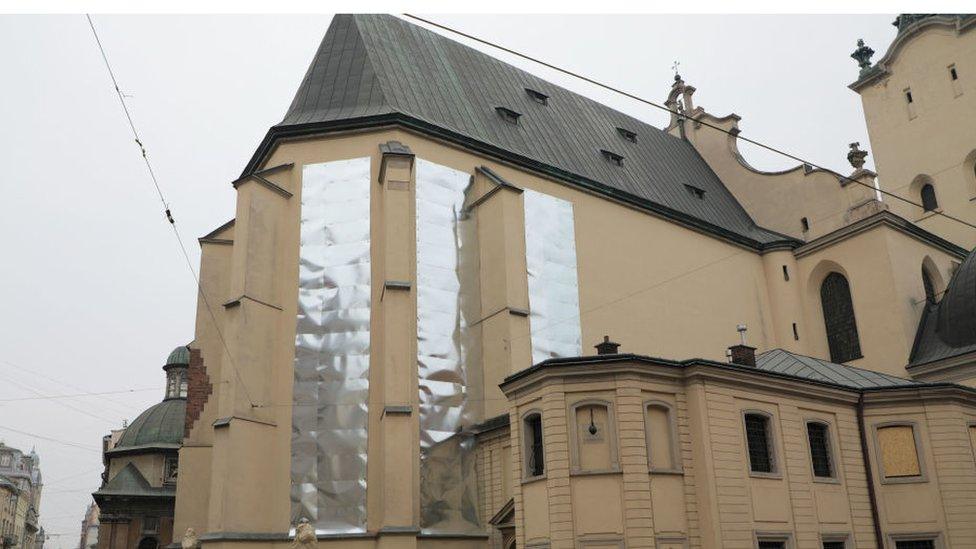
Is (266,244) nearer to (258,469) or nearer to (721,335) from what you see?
(258,469)

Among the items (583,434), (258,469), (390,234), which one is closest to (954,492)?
(583,434)

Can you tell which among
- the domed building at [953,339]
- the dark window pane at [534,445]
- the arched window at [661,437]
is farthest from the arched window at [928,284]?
the dark window pane at [534,445]

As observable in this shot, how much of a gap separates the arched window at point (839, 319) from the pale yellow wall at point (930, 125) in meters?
6.62

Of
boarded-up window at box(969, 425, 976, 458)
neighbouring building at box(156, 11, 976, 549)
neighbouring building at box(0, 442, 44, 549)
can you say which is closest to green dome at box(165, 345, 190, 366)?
neighbouring building at box(156, 11, 976, 549)

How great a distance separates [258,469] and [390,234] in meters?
6.45

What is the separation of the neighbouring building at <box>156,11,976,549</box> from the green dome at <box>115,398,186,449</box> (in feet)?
54.7

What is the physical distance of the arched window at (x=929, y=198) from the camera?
35.7 metres

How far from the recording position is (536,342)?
2352 cm

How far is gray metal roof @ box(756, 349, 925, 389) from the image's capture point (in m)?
19.2

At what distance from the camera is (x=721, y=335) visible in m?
29.6

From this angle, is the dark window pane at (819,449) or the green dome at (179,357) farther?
the green dome at (179,357)

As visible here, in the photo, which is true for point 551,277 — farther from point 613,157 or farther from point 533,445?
point 533,445

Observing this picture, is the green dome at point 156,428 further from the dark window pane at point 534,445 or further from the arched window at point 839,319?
the arched window at point 839,319

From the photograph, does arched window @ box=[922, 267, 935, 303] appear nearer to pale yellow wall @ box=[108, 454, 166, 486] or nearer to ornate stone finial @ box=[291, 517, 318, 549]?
ornate stone finial @ box=[291, 517, 318, 549]
